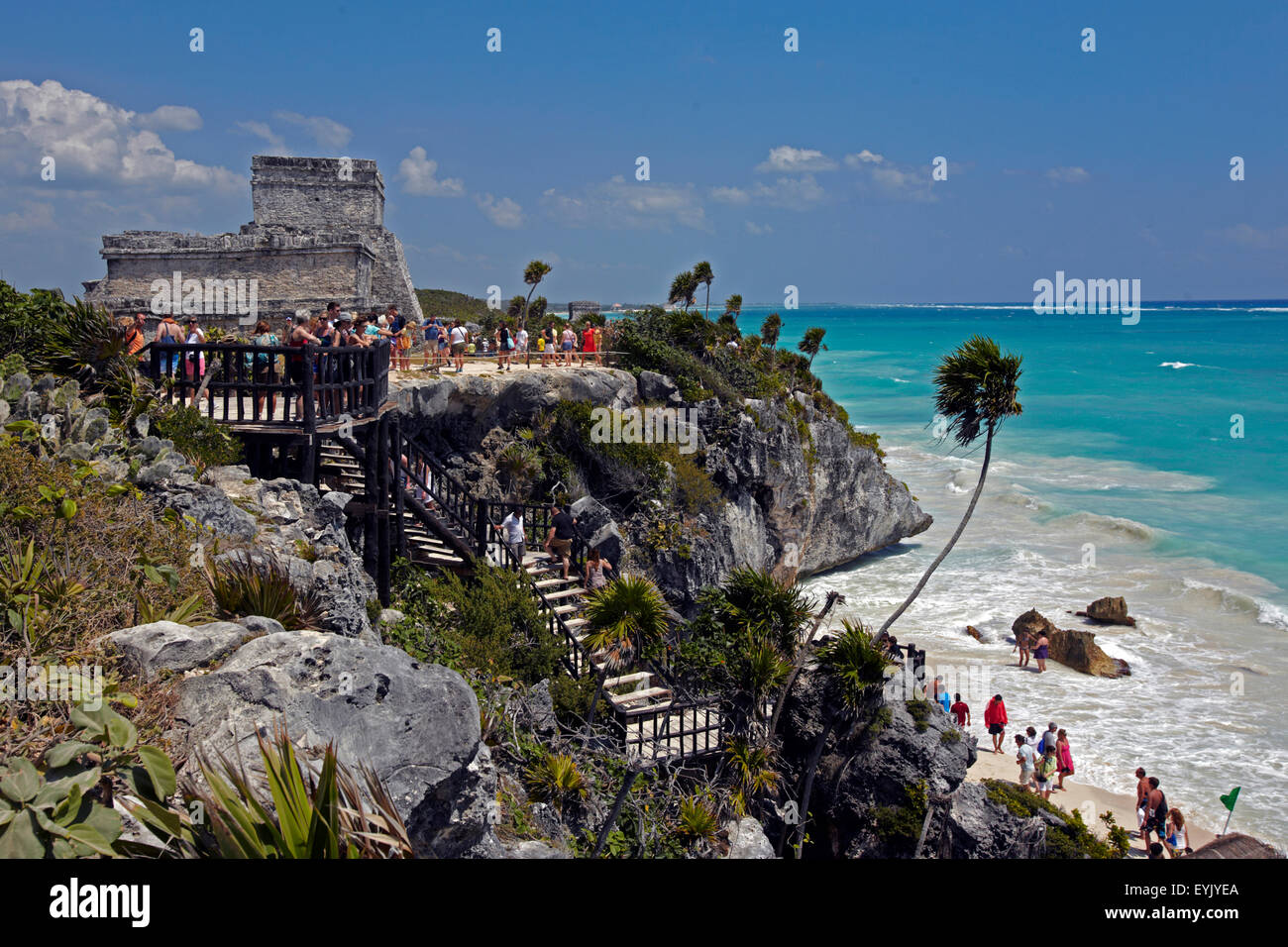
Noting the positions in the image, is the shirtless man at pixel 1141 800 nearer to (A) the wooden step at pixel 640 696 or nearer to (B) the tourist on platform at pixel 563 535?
(A) the wooden step at pixel 640 696

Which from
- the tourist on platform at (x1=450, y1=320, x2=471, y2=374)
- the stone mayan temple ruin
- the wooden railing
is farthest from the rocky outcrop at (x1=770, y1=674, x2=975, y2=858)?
the stone mayan temple ruin

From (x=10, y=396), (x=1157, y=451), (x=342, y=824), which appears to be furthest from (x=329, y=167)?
(x=1157, y=451)

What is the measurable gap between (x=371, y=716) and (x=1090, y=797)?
685 inches

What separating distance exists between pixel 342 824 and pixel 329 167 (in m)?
30.0

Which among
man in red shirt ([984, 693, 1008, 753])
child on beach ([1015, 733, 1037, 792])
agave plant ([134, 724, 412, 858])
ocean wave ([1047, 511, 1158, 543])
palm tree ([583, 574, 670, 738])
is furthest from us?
ocean wave ([1047, 511, 1158, 543])

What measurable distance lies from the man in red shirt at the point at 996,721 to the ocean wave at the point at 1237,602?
13712 millimetres

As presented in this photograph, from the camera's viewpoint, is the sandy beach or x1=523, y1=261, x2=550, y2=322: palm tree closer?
the sandy beach

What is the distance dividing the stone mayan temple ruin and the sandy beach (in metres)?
21.8

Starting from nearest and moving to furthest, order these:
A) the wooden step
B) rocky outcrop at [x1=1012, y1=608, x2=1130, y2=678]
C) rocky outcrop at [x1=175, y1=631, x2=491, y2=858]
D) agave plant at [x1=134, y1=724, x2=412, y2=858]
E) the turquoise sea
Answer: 1. agave plant at [x1=134, y1=724, x2=412, y2=858]
2. rocky outcrop at [x1=175, y1=631, x2=491, y2=858]
3. the wooden step
4. the turquoise sea
5. rocky outcrop at [x1=1012, y1=608, x2=1130, y2=678]

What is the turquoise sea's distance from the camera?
19953mm

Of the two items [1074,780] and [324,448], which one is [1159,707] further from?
[324,448]

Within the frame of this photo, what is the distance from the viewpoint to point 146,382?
1125 centimetres

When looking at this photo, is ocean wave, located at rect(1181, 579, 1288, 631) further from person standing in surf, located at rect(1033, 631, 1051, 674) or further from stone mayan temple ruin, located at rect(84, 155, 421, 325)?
stone mayan temple ruin, located at rect(84, 155, 421, 325)

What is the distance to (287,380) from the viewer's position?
1112 centimetres
